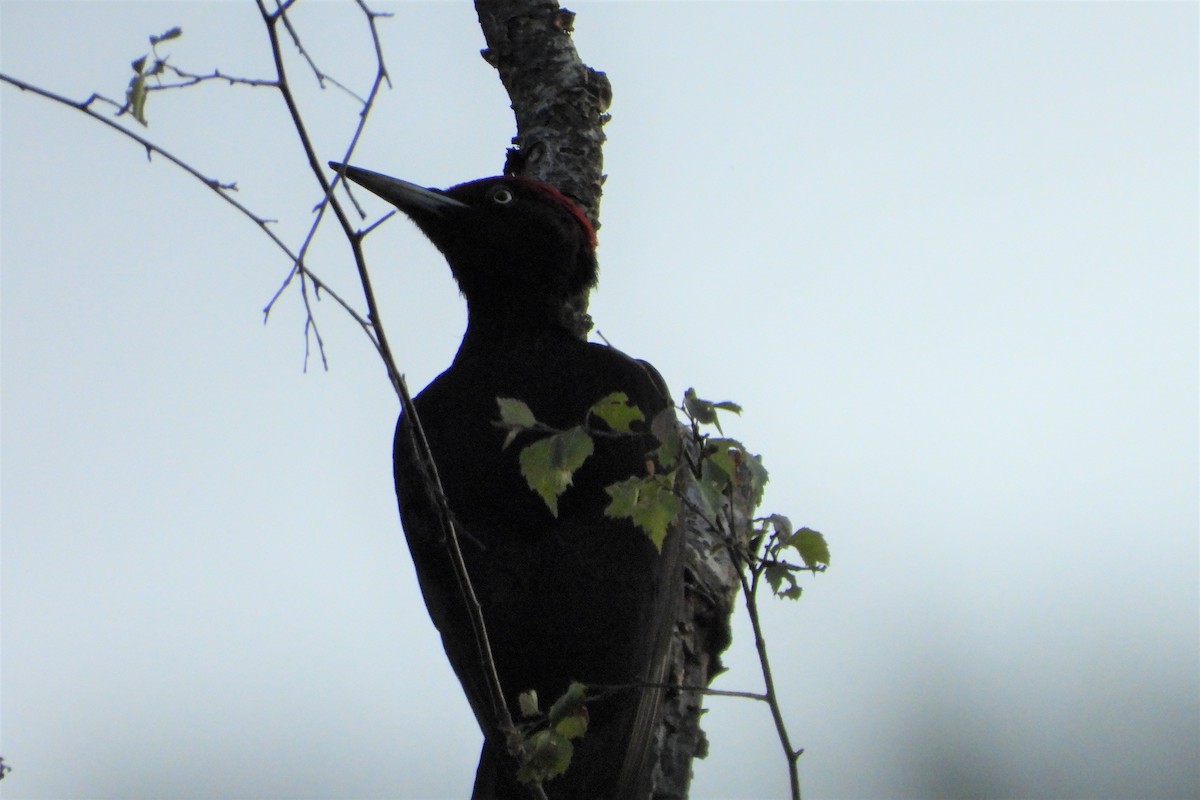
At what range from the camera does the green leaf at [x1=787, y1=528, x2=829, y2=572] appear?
252cm

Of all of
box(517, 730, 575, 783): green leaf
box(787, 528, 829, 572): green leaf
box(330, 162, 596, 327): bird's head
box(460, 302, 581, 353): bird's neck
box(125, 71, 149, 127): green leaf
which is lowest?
box(517, 730, 575, 783): green leaf

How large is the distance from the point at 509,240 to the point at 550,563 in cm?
144

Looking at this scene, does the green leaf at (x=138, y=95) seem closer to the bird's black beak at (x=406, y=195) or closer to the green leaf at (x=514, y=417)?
the green leaf at (x=514, y=417)

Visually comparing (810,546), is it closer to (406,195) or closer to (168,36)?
(168,36)

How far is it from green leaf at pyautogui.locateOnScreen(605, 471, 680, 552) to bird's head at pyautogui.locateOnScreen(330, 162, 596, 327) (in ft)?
7.50

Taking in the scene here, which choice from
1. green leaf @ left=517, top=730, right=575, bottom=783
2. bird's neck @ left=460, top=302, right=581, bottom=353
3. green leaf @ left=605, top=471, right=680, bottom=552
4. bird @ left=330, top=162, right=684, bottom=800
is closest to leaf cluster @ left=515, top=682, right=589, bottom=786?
green leaf @ left=517, top=730, right=575, bottom=783

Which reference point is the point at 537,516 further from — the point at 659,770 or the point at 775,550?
the point at 775,550

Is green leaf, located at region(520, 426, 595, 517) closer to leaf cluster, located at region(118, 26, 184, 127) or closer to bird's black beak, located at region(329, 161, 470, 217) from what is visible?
leaf cluster, located at region(118, 26, 184, 127)

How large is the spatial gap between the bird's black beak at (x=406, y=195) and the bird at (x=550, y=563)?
76cm

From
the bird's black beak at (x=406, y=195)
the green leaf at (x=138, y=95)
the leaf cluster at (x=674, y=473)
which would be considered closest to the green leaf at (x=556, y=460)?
the leaf cluster at (x=674, y=473)

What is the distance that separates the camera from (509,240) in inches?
190

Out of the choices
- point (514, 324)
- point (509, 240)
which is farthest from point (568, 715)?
point (509, 240)

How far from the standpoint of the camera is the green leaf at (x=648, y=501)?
247cm

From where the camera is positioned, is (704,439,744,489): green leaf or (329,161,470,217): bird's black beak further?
(329,161,470,217): bird's black beak
